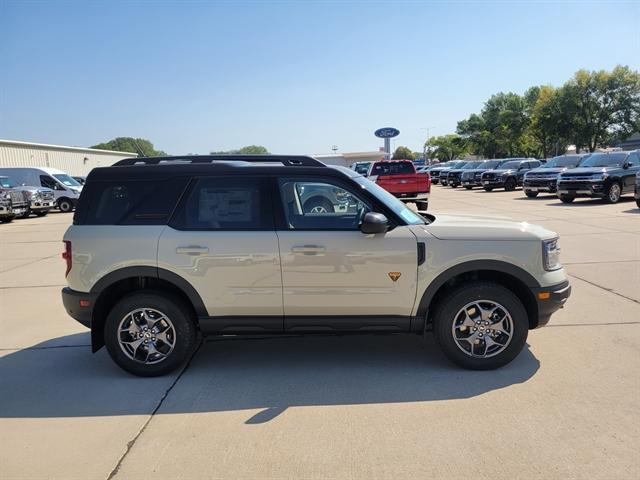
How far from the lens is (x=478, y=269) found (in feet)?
13.7

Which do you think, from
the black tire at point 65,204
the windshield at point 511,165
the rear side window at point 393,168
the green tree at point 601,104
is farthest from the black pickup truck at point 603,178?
the green tree at point 601,104

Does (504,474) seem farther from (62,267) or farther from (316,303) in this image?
(62,267)

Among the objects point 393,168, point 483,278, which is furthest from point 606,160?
point 483,278

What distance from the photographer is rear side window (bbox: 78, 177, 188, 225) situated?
14.2 feet

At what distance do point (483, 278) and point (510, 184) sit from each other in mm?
25983

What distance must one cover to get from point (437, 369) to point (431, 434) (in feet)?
3.57

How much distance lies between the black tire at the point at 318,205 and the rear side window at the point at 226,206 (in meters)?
0.46

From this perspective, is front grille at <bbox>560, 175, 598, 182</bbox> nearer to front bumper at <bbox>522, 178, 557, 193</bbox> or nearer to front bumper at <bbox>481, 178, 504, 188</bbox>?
front bumper at <bbox>522, 178, 557, 193</bbox>

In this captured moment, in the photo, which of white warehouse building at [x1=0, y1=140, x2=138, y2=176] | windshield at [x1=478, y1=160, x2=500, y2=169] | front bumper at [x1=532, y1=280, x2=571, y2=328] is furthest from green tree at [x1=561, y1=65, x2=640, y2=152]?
front bumper at [x1=532, y1=280, x2=571, y2=328]

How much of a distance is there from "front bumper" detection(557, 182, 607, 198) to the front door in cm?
1626

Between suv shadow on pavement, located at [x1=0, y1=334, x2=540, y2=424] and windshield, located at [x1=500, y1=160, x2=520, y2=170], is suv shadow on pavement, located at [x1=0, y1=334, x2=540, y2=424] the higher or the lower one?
the lower one

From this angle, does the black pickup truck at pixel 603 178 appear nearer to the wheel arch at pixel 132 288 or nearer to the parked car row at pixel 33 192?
the wheel arch at pixel 132 288

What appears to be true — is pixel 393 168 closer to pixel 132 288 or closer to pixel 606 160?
pixel 606 160

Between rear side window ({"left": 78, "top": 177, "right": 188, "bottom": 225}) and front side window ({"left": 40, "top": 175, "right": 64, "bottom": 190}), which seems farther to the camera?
front side window ({"left": 40, "top": 175, "right": 64, "bottom": 190})
